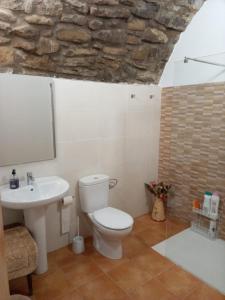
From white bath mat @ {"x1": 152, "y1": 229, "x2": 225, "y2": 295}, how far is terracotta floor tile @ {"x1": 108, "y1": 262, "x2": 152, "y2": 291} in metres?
0.36

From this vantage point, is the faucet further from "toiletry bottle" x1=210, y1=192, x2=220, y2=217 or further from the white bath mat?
"toiletry bottle" x1=210, y1=192, x2=220, y2=217

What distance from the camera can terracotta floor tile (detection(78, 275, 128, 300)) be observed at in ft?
5.70

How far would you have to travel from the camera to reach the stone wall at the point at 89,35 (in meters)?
1.70

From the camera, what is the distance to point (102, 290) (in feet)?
5.92

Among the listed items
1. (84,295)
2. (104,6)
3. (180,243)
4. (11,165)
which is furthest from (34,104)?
(180,243)

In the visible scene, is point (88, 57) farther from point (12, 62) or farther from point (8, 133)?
point (8, 133)

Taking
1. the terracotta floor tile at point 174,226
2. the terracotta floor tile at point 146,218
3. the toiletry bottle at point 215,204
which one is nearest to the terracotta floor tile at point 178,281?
the terracotta floor tile at point 174,226

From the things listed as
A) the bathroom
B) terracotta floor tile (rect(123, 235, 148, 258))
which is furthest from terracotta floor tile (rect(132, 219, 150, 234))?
terracotta floor tile (rect(123, 235, 148, 258))

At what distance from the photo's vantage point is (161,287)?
1836 millimetres

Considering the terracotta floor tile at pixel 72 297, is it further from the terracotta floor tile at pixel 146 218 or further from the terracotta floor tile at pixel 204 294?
the terracotta floor tile at pixel 146 218

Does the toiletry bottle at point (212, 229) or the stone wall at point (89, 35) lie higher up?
the stone wall at point (89, 35)

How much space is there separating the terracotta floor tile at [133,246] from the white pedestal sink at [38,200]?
81cm

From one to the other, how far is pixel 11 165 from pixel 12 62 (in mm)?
872

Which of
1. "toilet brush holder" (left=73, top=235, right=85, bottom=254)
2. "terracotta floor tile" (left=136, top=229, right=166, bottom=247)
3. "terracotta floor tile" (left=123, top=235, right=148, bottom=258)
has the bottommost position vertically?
"terracotta floor tile" (left=123, top=235, right=148, bottom=258)
